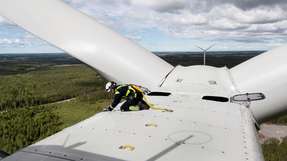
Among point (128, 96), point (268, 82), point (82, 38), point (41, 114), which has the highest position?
point (82, 38)

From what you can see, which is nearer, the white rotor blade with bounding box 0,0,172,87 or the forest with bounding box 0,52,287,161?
the white rotor blade with bounding box 0,0,172,87

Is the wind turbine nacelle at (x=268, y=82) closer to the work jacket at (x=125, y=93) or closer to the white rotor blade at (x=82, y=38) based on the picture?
the white rotor blade at (x=82, y=38)

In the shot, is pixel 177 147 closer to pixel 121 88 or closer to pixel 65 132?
pixel 65 132

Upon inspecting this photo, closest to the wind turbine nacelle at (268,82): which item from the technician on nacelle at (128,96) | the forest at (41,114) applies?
the technician on nacelle at (128,96)

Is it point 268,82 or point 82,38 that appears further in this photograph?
point 82,38

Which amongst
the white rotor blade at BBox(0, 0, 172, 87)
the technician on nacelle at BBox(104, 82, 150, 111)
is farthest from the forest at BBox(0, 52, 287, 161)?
the technician on nacelle at BBox(104, 82, 150, 111)

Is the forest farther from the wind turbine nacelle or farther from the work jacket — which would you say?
the wind turbine nacelle

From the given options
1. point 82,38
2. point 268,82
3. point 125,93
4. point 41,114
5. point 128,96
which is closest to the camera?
point 128,96

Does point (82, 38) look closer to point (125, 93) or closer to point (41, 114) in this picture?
point (125, 93)

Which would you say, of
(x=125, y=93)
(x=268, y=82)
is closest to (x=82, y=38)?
(x=125, y=93)
